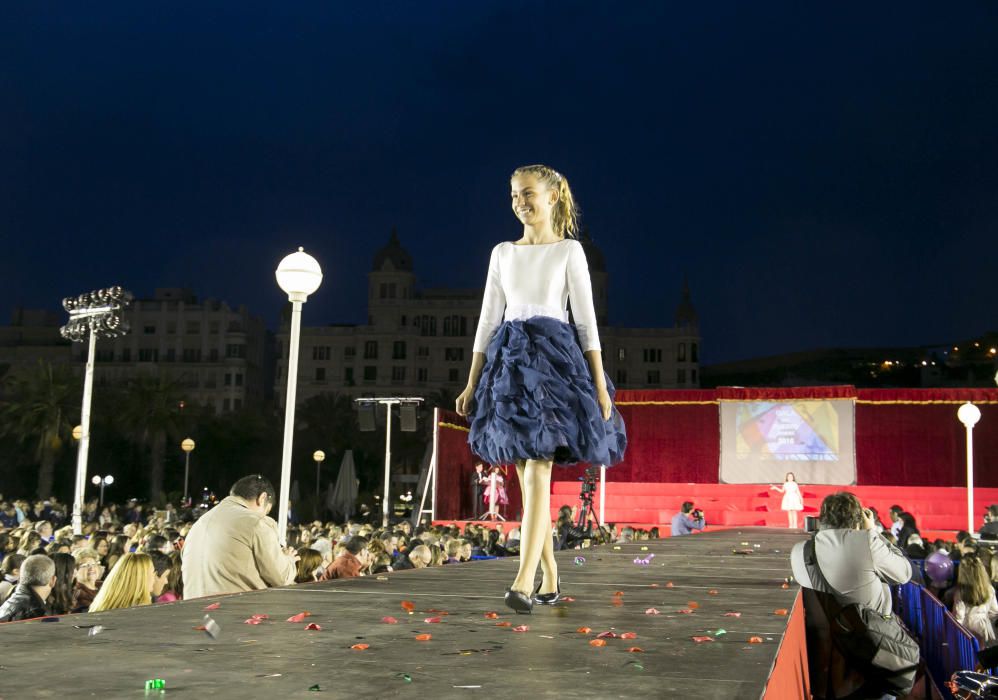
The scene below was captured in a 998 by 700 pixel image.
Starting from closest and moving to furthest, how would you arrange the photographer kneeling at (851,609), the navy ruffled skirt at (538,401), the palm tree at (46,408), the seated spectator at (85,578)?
Answer: the navy ruffled skirt at (538,401) < the photographer kneeling at (851,609) < the seated spectator at (85,578) < the palm tree at (46,408)

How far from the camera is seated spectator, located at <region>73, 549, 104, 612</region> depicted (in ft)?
17.9

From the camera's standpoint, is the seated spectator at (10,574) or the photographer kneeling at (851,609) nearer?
the photographer kneeling at (851,609)

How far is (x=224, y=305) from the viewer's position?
77.1 metres

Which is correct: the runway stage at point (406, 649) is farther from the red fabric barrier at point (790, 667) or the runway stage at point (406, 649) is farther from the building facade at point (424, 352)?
the building facade at point (424, 352)

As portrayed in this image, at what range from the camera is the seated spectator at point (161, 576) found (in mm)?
5129

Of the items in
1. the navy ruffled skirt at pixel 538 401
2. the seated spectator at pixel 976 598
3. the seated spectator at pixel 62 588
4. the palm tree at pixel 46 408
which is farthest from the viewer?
Result: the palm tree at pixel 46 408

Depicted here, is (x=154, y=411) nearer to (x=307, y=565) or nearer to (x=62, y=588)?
(x=307, y=565)

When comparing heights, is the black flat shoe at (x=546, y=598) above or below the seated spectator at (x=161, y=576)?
above

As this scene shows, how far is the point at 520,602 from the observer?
2.95m

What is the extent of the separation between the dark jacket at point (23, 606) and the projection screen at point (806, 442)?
22.3 meters

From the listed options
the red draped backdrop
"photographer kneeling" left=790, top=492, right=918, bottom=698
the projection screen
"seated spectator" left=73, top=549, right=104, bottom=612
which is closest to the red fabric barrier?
"photographer kneeling" left=790, top=492, right=918, bottom=698

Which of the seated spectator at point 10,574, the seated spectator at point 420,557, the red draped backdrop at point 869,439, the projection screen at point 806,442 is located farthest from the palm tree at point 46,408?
the seated spectator at point 10,574

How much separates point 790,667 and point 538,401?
3.86ft

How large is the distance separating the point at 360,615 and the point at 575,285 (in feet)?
4.73
